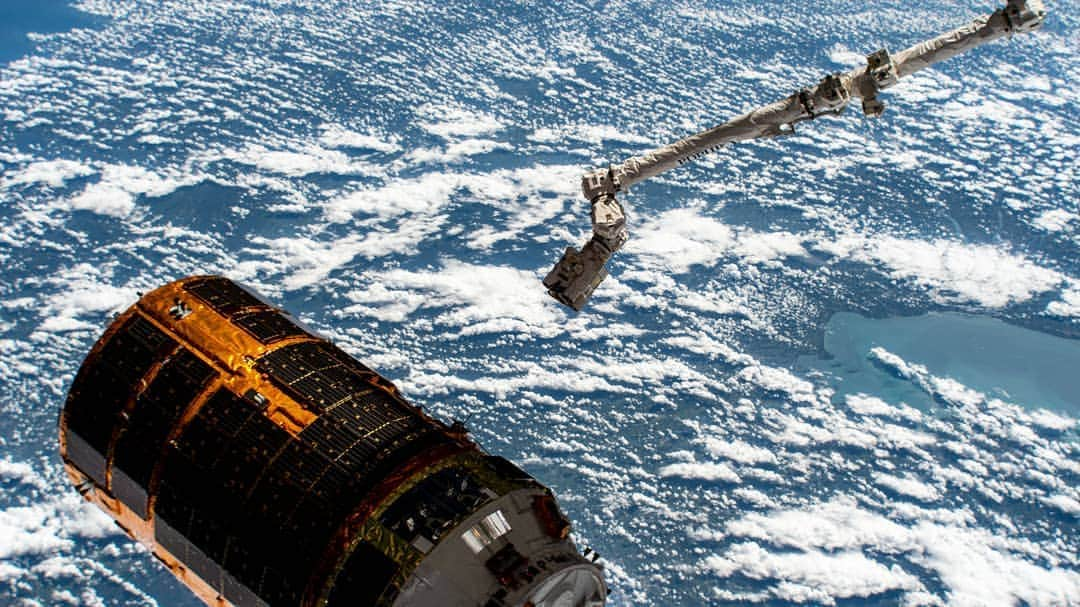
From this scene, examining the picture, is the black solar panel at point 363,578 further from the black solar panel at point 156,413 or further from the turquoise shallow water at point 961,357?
the turquoise shallow water at point 961,357

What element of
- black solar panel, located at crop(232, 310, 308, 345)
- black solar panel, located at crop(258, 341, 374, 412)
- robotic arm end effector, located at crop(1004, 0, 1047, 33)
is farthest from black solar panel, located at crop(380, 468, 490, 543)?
robotic arm end effector, located at crop(1004, 0, 1047, 33)

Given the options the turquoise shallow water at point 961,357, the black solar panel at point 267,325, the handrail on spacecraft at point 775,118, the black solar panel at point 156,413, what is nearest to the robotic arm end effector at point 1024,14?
the handrail on spacecraft at point 775,118

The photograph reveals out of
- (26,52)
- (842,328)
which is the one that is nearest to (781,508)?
(842,328)

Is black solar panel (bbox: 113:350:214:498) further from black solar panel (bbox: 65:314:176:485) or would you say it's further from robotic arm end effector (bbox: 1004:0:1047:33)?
robotic arm end effector (bbox: 1004:0:1047:33)

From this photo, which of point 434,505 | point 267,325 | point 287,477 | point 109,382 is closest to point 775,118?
point 434,505

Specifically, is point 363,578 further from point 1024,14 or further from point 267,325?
point 1024,14

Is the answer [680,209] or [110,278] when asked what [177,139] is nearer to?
[110,278]

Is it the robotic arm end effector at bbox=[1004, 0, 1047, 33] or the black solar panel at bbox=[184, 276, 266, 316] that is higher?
the robotic arm end effector at bbox=[1004, 0, 1047, 33]
